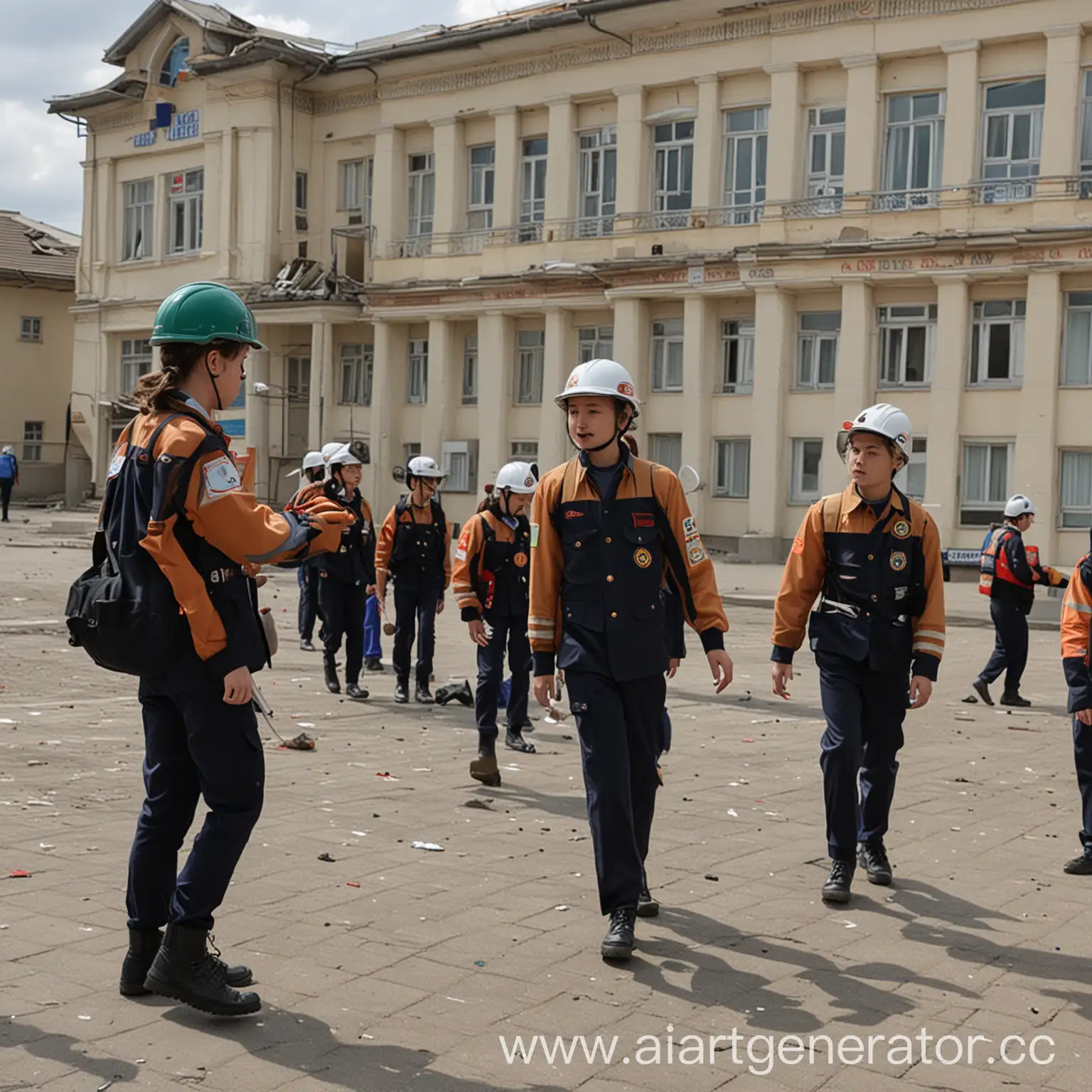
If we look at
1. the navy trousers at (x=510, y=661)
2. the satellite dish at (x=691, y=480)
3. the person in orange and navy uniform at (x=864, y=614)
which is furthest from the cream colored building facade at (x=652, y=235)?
the person in orange and navy uniform at (x=864, y=614)

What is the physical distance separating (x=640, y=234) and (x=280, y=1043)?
3608 cm

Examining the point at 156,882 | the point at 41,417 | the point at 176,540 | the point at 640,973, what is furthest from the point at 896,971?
the point at 41,417

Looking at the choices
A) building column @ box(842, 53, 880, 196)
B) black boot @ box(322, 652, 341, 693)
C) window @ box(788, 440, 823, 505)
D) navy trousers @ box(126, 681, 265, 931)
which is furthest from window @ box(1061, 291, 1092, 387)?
navy trousers @ box(126, 681, 265, 931)

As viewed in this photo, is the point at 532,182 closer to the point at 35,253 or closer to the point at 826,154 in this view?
the point at 826,154

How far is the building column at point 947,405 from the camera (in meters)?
35.1

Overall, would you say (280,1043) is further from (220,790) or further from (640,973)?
(640,973)

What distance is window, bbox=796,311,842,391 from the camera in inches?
1483

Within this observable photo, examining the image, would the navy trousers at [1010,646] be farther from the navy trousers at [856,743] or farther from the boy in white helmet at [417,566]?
the navy trousers at [856,743]

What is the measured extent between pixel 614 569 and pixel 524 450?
1467 inches

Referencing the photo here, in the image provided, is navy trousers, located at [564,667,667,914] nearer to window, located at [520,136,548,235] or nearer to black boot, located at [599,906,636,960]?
black boot, located at [599,906,636,960]

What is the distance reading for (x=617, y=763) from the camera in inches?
250

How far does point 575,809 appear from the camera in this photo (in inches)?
368

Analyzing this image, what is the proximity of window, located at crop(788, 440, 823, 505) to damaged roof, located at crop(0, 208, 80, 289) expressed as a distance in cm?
3331

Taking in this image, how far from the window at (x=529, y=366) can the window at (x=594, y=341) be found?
47.9 inches
